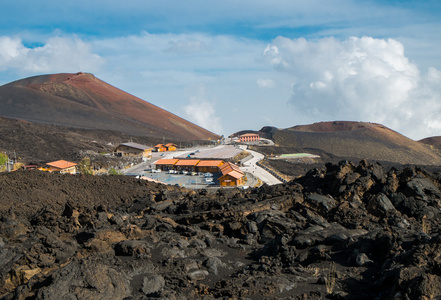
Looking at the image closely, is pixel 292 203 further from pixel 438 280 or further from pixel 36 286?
pixel 36 286

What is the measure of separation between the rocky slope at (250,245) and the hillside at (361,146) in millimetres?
66219

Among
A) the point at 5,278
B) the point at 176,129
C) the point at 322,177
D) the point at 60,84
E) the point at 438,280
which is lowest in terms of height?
the point at 5,278

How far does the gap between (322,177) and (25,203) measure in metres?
17.2

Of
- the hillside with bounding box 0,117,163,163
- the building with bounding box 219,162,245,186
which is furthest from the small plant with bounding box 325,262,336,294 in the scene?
the hillside with bounding box 0,117,163,163

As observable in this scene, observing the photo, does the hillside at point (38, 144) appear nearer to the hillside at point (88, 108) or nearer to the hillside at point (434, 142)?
the hillside at point (88, 108)

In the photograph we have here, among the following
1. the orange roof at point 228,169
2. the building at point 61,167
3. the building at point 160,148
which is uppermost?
the building at point 160,148

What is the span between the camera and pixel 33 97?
126875mm

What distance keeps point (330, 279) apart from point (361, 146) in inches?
3764

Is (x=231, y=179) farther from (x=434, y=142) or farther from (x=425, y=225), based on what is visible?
(x=434, y=142)

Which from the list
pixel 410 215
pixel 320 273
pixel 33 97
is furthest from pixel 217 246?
pixel 33 97

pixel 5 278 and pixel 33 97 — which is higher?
pixel 33 97

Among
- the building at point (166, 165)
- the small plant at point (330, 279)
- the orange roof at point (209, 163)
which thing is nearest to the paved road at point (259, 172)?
the orange roof at point (209, 163)

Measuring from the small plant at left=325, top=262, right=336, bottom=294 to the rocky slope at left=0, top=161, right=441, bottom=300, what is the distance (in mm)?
43

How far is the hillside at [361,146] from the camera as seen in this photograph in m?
96.1
